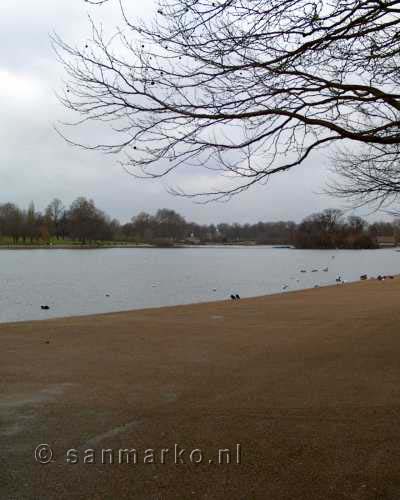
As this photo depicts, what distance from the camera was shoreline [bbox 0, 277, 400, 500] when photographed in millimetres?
4152

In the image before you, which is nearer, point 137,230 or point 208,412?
point 208,412

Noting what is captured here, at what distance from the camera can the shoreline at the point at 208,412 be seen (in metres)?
4.15

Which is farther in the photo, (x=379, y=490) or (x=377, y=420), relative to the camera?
(x=377, y=420)

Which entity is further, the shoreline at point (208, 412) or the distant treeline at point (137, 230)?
the distant treeline at point (137, 230)

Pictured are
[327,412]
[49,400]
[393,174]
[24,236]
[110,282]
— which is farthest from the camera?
[24,236]

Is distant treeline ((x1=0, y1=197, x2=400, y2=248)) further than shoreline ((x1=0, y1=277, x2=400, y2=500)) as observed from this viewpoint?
Yes

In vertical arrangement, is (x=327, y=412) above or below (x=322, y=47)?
below

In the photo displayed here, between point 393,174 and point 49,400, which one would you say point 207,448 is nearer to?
point 49,400

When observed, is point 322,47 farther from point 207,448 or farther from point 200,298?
point 200,298

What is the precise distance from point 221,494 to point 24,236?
136 m

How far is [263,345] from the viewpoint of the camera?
10.3 m

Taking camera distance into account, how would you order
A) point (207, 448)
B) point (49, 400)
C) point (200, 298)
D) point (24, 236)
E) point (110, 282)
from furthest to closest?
point (24, 236) → point (110, 282) → point (200, 298) → point (49, 400) → point (207, 448)

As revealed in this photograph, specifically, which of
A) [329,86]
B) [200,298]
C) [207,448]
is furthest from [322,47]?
[200,298]

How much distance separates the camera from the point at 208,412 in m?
5.79
